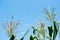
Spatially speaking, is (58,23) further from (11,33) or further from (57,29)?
(11,33)

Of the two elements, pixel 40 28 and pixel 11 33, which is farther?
pixel 40 28

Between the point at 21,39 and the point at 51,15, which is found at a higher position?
the point at 51,15

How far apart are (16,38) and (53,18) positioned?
3.45ft

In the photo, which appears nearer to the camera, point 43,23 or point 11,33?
point 11,33

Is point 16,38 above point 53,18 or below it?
below

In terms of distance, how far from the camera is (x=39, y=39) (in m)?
4.88

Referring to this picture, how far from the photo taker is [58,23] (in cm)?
501

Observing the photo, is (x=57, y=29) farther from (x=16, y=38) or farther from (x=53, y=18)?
(x=16, y=38)

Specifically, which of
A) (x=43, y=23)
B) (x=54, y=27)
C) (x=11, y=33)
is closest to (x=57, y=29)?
(x=54, y=27)

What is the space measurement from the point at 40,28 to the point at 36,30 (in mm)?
281

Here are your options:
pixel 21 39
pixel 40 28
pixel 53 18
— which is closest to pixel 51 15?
pixel 53 18

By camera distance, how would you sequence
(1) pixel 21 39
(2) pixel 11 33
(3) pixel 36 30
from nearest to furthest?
(2) pixel 11 33 → (1) pixel 21 39 → (3) pixel 36 30

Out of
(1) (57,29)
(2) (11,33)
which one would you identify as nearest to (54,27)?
(1) (57,29)

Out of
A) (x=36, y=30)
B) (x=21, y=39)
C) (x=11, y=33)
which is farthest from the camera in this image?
(x=36, y=30)
